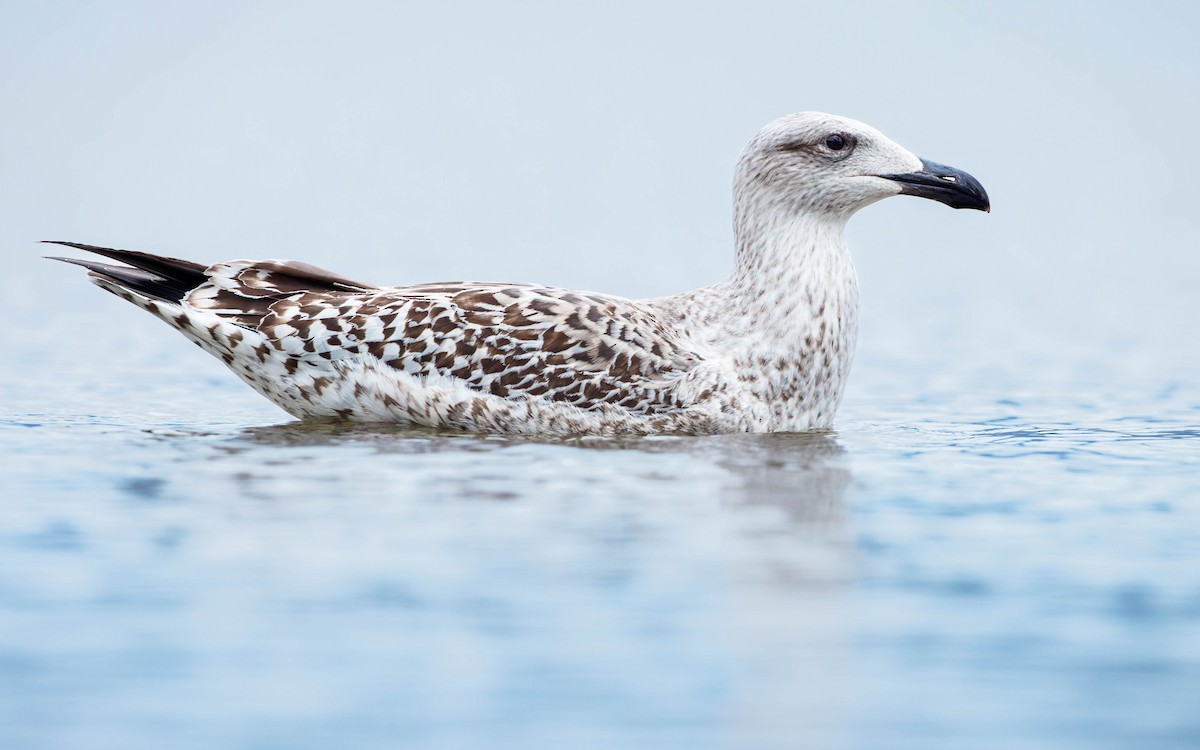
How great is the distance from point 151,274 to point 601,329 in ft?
8.45

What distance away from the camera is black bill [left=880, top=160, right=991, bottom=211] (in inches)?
347

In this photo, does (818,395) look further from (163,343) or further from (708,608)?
(163,343)

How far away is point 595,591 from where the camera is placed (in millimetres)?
5441

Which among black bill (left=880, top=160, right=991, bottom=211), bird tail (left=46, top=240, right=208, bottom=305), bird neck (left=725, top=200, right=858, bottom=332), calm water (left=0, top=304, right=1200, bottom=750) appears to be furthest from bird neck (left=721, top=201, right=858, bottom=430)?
bird tail (left=46, top=240, right=208, bottom=305)

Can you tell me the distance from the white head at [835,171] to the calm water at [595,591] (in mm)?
1263

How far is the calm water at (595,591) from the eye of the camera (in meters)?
4.31

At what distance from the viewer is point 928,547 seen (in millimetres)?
6203

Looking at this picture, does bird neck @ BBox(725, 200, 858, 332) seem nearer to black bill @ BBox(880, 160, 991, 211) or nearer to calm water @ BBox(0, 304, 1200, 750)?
black bill @ BBox(880, 160, 991, 211)

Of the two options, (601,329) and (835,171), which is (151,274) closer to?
(601,329)

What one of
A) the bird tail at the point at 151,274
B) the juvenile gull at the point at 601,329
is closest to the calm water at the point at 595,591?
the juvenile gull at the point at 601,329

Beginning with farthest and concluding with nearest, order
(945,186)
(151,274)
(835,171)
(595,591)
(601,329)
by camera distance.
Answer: (151,274), (835,171), (945,186), (601,329), (595,591)

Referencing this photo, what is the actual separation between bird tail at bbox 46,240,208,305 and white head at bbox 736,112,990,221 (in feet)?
10.2

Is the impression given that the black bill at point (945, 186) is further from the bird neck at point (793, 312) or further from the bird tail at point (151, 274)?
the bird tail at point (151, 274)

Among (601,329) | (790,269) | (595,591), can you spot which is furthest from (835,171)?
A: (595,591)
